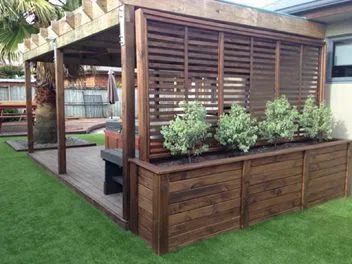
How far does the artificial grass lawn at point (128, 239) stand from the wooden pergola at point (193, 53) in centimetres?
49

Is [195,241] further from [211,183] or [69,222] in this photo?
[69,222]

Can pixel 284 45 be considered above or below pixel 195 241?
above

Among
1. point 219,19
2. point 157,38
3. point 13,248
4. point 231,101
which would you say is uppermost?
point 219,19

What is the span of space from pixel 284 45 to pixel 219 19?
4.09ft

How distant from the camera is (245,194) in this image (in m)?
3.53

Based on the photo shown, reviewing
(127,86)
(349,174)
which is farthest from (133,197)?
(349,174)

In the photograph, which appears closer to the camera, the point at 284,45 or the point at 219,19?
the point at 219,19

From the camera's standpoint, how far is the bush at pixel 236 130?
145 inches

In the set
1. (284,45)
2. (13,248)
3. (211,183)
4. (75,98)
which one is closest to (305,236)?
(211,183)

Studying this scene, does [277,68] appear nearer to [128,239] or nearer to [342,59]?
[342,59]

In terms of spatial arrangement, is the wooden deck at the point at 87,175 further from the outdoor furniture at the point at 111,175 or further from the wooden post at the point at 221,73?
the wooden post at the point at 221,73

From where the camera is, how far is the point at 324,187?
440 cm

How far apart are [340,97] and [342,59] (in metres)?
0.55

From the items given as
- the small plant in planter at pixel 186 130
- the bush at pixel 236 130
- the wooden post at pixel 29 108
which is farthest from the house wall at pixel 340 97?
the wooden post at pixel 29 108
